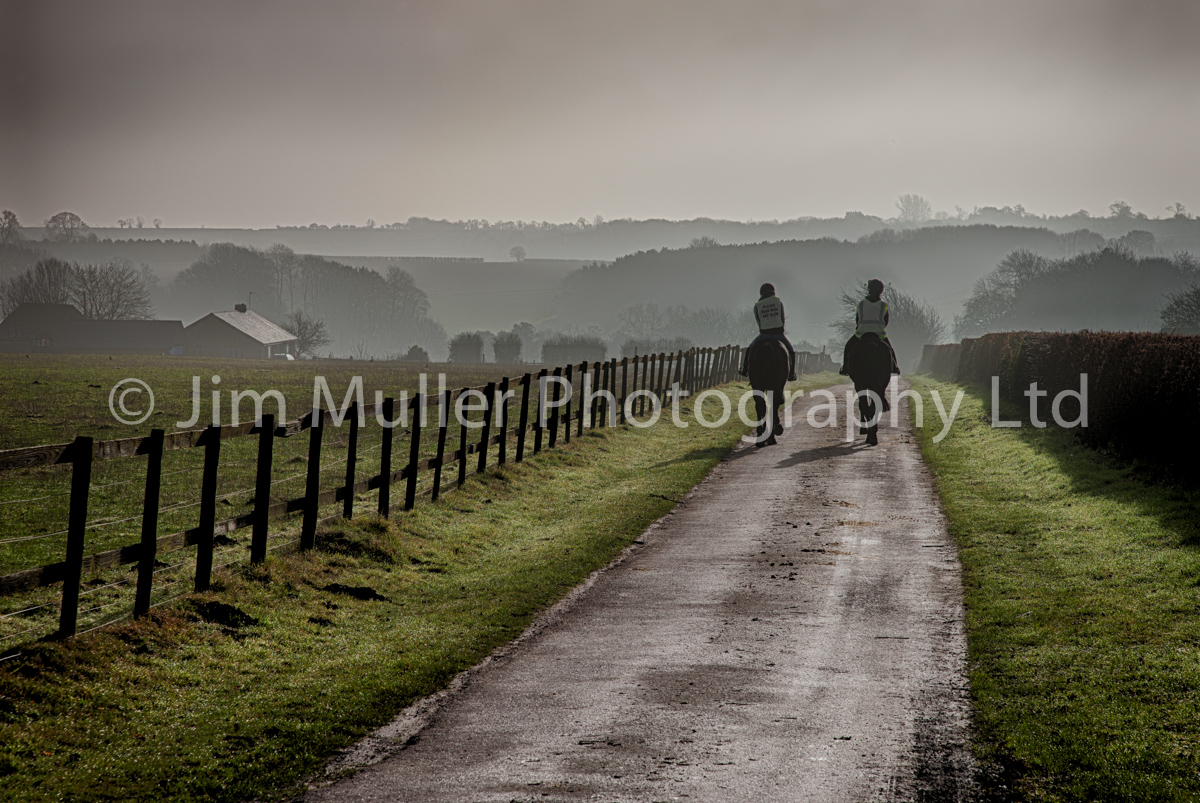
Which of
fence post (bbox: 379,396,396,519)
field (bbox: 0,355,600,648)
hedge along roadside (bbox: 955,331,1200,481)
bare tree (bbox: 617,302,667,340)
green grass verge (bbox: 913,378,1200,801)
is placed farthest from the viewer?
bare tree (bbox: 617,302,667,340)

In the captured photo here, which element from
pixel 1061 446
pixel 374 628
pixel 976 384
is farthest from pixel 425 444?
pixel 976 384

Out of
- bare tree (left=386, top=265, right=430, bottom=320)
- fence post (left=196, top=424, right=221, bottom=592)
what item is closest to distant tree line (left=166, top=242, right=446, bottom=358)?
bare tree (left=386, top=265, right=430, bottom=320)

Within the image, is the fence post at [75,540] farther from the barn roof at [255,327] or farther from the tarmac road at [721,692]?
the barn roof at [255,327]

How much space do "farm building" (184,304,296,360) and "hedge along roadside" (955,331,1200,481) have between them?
98.6 metres

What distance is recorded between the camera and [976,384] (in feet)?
109

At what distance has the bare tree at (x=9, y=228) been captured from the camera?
180 m

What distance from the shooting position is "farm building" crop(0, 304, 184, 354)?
4232 inches

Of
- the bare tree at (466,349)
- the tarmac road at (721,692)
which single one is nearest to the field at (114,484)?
the tarmac road at (721,692)

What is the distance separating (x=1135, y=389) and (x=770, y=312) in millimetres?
6801

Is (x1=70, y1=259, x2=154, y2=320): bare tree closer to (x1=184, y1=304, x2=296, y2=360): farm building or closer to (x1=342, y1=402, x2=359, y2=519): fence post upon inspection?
(x1=184, y1=304, x2=296, y2=360): farm building

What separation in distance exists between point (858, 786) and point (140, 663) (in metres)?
4.54

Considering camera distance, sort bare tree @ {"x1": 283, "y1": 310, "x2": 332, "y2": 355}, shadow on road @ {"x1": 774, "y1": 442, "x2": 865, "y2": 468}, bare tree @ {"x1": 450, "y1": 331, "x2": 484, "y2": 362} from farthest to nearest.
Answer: bare tree @ {"x1": 450, "y1": 331, "x2": 484, "y2": 362}
bare tree @ {"x1": 283, "y1": 310, "x2": 332, "y2": 355}
shadow on road @ {"x1": 774, "y1": 442, "x2": 865, "y2": 468}

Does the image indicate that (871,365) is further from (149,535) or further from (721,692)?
(149,535)

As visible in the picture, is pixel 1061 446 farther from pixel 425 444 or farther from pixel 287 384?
pixel 287 384
